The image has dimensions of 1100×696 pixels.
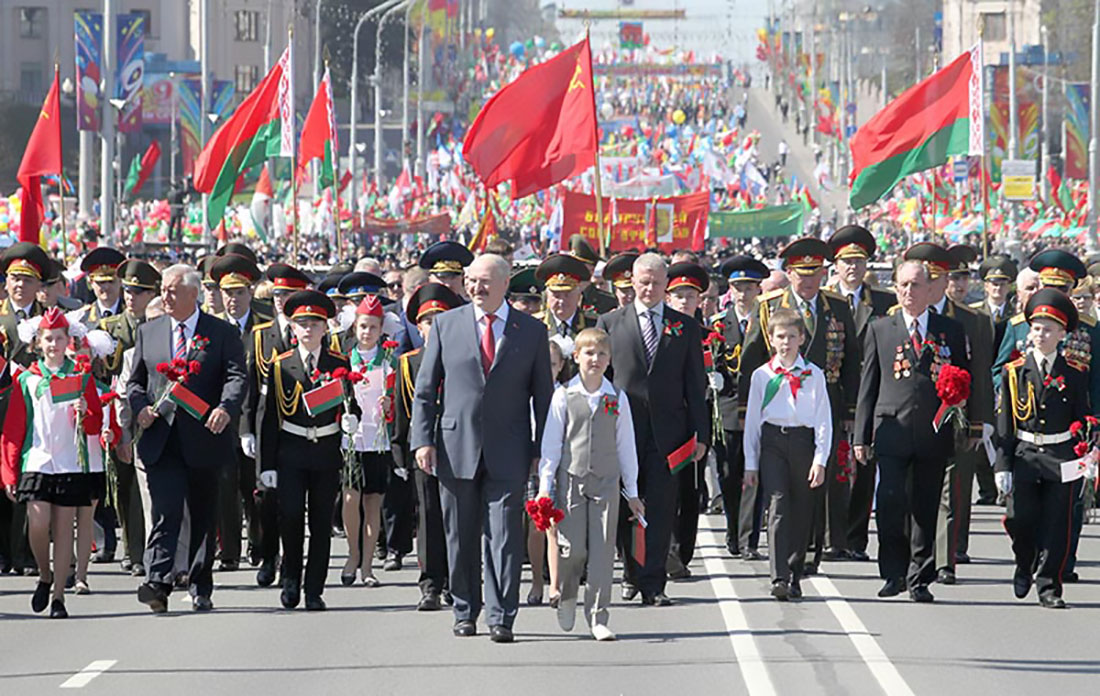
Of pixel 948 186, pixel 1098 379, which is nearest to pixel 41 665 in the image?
pixel 1098 379

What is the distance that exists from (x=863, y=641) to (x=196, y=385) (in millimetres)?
3894

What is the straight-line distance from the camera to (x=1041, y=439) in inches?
525

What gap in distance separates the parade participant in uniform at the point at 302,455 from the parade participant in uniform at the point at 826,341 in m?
3.22

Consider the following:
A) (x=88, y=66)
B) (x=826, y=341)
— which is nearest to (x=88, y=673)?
(x=826, y=341)

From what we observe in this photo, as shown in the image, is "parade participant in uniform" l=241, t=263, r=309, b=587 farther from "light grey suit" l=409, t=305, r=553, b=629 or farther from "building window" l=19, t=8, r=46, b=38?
"building window" l=19, t=8, r=46, b=38

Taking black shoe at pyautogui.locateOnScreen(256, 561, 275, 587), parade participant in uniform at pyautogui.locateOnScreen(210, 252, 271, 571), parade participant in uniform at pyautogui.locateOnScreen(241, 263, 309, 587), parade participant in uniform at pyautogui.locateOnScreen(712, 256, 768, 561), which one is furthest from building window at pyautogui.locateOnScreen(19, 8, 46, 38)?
black shoe at pyautogui.locateOnScreen(256, 561, 275, 587)

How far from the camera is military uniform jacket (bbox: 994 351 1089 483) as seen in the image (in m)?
13.3

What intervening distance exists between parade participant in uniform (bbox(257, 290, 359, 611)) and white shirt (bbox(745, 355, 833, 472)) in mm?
2261

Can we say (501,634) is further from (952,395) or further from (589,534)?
(952,395)

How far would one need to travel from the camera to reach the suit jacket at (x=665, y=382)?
44.5 ft

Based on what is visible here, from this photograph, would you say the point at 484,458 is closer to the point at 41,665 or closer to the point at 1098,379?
the point at 41,665

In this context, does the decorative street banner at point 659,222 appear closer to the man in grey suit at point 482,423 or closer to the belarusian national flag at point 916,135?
the belarusian national flag at point 916,135

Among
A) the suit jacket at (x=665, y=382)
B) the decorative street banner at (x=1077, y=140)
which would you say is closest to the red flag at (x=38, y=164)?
the suit jacket at (x=665, y=382)

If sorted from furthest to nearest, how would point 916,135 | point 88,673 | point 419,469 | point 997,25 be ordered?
point 997,25, point 916,135, point 419,469, point 88,673
